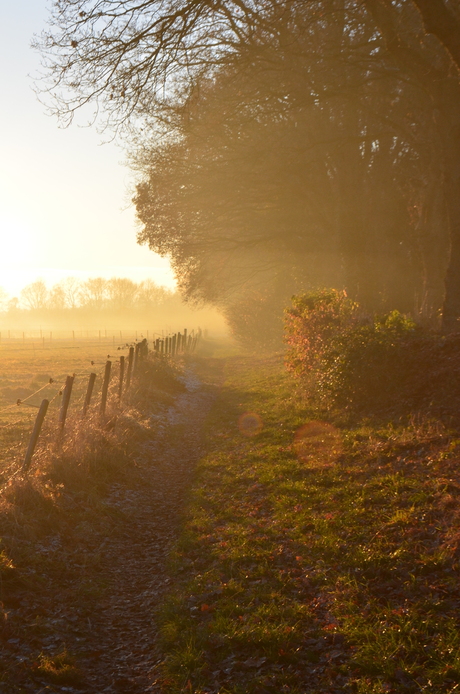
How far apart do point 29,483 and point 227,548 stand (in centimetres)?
309

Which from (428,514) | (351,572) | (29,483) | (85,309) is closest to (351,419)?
(428,514)

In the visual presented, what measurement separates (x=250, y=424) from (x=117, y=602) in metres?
8.80

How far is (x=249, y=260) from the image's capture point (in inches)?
1293

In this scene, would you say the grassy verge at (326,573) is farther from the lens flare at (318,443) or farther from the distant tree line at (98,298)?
the distant tree line at (98,298)

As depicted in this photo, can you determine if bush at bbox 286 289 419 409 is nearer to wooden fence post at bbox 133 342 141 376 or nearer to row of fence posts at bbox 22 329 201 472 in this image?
row of fence posts at bbox 22 329 201 472

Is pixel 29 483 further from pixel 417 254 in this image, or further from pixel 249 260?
pixel 249 260

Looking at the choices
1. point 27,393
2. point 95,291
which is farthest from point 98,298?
point 27,393

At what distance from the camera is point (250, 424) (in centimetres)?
1491

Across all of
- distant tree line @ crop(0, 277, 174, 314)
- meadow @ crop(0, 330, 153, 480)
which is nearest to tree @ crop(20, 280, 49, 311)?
distant tree line @ crop(0, 277, 174, 314)

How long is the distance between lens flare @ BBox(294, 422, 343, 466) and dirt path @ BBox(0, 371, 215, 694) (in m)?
2.53

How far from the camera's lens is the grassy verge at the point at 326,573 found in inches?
187

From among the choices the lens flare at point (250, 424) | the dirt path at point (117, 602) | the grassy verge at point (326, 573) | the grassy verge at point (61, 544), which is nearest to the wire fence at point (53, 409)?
the grassy verge at point (61, 544)

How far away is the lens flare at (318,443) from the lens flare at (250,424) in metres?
1.41

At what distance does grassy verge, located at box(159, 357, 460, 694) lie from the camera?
475cm
